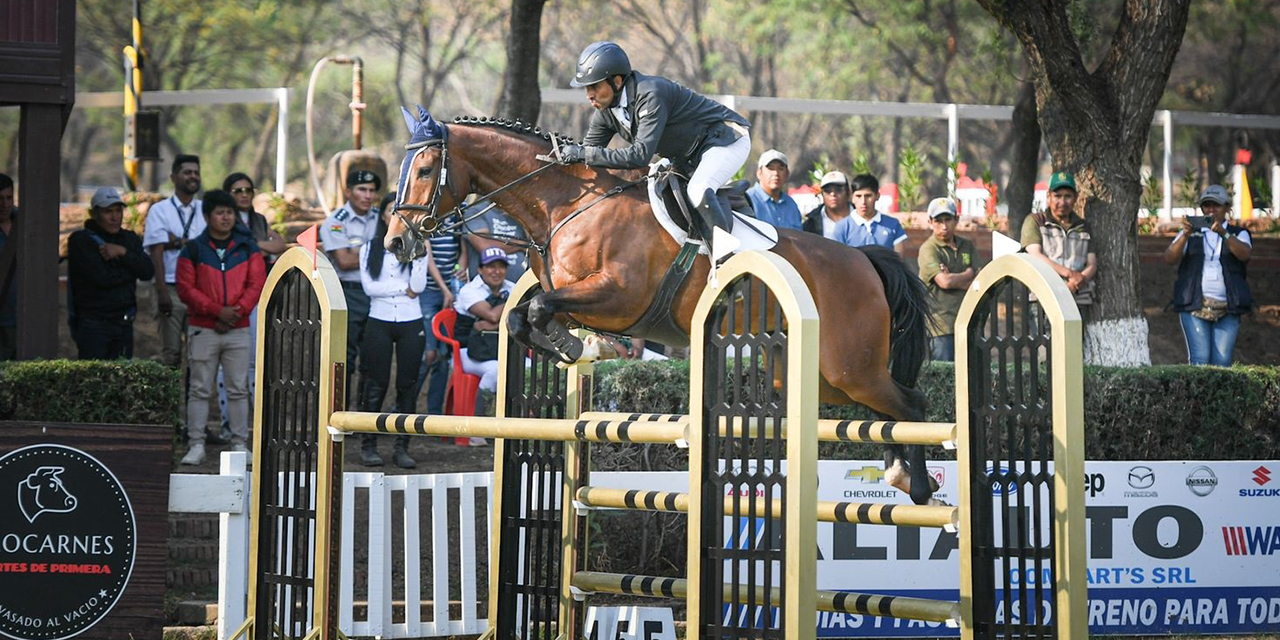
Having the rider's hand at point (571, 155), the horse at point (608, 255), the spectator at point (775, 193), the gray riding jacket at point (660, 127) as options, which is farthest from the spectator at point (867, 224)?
the rider's hand at point (571, 155)

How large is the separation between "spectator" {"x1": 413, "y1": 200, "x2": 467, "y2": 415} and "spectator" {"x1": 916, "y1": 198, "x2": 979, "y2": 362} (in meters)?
3.20

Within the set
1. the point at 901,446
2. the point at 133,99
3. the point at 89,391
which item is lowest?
the point at 901,446

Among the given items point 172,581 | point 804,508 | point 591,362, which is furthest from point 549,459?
point 172,581

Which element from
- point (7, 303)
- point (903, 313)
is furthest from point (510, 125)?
point (7, 303)

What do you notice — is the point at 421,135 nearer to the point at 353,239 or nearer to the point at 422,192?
the point at 422,192

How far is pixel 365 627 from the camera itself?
6.62 metres

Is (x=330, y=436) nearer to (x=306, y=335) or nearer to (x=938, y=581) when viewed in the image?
(x=306, y=335)

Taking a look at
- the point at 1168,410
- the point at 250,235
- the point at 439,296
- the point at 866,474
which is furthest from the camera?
the point at 439,296

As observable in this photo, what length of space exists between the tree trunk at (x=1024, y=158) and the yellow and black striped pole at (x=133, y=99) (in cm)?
771

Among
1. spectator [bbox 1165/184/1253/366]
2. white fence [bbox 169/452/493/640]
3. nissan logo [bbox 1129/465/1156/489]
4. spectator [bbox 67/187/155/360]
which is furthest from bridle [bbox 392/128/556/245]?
spectator [bbox 1165/184/1253/366]

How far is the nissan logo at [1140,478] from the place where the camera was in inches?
279

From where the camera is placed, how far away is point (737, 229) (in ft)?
20.5

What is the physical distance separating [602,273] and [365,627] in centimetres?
202

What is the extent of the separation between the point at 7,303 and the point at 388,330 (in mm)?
2491
